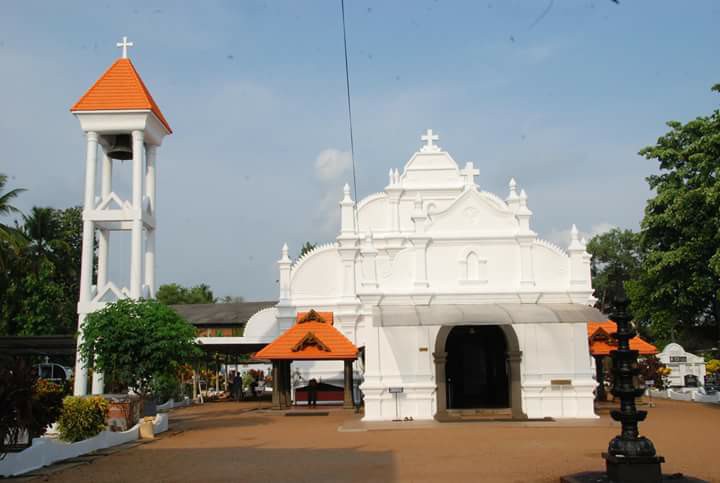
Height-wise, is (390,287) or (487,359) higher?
(390,287)

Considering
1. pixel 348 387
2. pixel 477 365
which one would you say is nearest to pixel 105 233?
pixel 348 387

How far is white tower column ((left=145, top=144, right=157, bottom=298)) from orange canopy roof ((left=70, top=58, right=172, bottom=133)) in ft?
4.02

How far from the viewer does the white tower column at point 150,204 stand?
2325cm

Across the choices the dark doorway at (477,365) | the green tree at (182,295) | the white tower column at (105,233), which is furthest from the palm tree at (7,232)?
the green tree at (182,295)

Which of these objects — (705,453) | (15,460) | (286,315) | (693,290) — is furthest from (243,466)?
(693,290)

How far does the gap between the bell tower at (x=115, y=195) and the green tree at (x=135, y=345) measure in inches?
119

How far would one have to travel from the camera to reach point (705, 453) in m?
12.9

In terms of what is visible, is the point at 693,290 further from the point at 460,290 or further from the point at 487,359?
the point at 460,290

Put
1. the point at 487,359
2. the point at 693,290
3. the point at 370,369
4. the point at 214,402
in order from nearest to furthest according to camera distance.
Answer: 1. the point at 370,369
2. the point at 487,359
3. the point at 693,290
4. the point at 214,402

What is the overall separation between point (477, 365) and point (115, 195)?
42.9ft

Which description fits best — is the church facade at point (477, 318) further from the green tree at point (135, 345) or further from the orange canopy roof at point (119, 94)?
the orange canopy roof at point (119, 94)

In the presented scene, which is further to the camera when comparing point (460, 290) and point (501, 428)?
point (460, 290)

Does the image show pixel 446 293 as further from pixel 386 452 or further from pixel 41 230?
pixel 41 230

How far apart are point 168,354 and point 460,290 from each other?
8.56 metres
